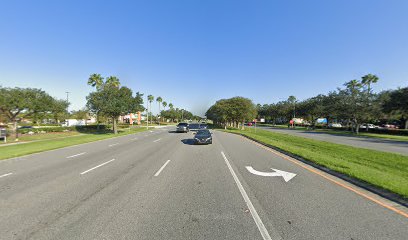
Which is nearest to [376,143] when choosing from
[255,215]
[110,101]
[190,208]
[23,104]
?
[255,215]

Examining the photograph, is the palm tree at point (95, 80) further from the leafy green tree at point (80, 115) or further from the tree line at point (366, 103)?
the tree line at point (366, 103)

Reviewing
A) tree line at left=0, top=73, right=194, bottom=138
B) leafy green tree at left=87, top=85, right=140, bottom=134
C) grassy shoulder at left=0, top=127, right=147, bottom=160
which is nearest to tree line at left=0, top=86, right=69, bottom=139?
tree line at left=0, top=73, right=194, bottom=138

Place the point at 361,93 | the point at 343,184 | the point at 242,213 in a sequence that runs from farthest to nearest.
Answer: the point at 361,93 → the point at 343,184 → the point at 242,213

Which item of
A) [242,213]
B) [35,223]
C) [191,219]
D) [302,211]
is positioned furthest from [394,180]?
[35,223]

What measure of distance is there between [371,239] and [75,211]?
591 centimetres

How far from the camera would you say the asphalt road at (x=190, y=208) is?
12.3 feet

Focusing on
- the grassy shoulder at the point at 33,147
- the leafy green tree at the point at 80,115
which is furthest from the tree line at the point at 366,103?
the leafy green tree at the point at 80,115

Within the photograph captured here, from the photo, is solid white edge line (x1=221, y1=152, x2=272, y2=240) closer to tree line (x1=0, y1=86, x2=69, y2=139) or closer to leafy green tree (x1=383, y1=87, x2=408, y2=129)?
tree line (x1=0, y1=86, x2=69, y2=139)

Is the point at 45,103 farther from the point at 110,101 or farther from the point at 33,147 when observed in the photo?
the point at 33,147

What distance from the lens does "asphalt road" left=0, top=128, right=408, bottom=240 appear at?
12.3ft

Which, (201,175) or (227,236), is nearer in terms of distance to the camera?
(227,236)

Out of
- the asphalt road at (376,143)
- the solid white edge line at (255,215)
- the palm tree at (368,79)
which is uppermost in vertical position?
the palm tree at (368,79)

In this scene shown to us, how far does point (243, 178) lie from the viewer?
24.0 feet

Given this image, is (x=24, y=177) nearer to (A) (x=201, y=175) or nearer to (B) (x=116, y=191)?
(B) (x=116, y=191)
